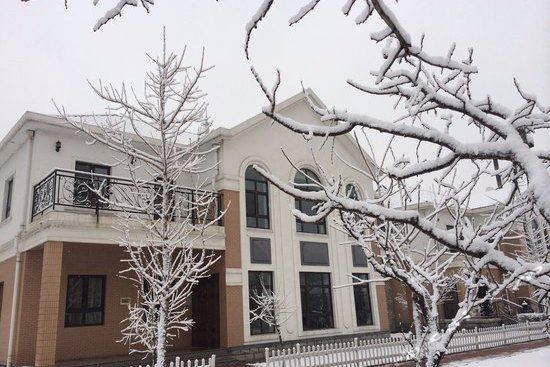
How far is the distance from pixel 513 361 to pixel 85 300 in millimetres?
13677

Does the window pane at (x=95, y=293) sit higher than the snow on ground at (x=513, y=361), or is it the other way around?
the window pane at (x=95, y=293)

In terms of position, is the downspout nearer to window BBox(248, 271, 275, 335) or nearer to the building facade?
the building facade


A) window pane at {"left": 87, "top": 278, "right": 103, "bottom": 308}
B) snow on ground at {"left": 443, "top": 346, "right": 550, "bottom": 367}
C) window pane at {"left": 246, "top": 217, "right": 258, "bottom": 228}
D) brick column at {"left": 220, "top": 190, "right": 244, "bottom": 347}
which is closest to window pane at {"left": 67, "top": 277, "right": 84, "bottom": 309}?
window pane at {"left": 87, "top": 278, "right": 103, "bottom": 308}

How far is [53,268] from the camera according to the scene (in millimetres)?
11438

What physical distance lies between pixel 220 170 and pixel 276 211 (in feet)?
8.85

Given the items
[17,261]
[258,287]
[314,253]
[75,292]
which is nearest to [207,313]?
[258,287]

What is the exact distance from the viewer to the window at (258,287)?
15234 mm

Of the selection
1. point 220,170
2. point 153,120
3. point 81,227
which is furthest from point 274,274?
point 153,120

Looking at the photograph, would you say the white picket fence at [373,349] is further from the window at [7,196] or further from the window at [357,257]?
the window at [7,196]

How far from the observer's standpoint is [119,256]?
50.2 feet

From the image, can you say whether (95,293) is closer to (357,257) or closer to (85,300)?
(85,300)

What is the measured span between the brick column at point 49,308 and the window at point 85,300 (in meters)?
3.10

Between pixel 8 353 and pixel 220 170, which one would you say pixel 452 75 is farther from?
pixel 8 353

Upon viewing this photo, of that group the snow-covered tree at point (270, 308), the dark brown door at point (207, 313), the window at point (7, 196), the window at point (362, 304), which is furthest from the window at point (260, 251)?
the window at point (7, 196)
